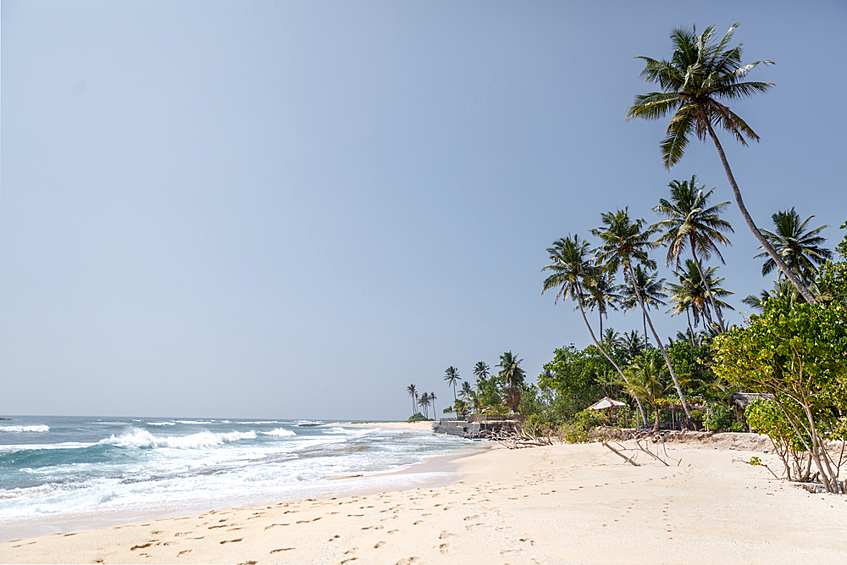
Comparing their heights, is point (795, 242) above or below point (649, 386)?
above

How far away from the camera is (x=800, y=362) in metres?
6.43

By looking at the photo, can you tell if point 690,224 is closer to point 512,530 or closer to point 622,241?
point 622,241

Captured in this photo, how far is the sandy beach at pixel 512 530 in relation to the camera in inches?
164

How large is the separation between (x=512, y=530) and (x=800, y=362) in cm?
526

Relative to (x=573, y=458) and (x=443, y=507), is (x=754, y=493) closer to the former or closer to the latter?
(x=443, y=507)

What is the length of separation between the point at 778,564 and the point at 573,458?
12605 millimetres

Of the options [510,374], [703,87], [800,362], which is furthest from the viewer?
[510,374]

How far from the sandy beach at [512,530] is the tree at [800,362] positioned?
3.93 feet

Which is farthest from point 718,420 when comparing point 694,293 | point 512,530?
point 512,530

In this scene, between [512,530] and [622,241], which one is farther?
[622,241]

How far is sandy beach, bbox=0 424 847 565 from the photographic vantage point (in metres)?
4.17

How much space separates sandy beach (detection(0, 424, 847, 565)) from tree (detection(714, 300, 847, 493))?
47.2 inches

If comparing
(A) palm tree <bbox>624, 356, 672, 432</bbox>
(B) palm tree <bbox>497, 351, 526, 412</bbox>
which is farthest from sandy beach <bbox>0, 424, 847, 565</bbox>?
(B) palm tree <bbox>497, 351, 526, 412</bbox>

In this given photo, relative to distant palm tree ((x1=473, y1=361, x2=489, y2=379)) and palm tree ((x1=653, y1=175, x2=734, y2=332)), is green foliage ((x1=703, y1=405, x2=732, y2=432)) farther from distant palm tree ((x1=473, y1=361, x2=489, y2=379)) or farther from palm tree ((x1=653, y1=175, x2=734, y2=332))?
distant palm tree ((x1=473, y1=361, x2=489, y2=379))
